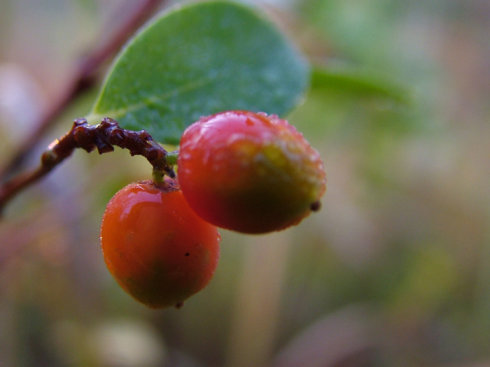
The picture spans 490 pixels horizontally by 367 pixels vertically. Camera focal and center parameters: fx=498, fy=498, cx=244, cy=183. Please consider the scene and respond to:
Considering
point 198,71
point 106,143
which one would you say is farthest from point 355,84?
point 106,143

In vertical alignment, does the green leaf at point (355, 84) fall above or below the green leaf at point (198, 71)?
above

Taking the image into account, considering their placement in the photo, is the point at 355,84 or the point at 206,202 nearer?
the point at 206,202

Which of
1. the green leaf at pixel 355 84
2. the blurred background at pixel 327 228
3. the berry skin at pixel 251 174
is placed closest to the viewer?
the berry skin at pixel 251 174

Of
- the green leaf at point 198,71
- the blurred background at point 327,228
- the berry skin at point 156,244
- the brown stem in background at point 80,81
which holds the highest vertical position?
the blurred background at point 327,228

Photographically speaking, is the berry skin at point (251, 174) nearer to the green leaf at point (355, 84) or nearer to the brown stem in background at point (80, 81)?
the green leaf at point (355, 84)

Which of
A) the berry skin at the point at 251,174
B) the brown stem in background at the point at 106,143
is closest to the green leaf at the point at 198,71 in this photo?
the brown stem in background at the point at 106,143

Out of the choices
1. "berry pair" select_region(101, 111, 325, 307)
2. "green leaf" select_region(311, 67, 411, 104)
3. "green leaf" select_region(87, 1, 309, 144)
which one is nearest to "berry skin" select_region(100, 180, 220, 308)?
"berry pair" select_region(101, 111, 325, 307)

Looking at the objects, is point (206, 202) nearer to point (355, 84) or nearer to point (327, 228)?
point (355, 84)
